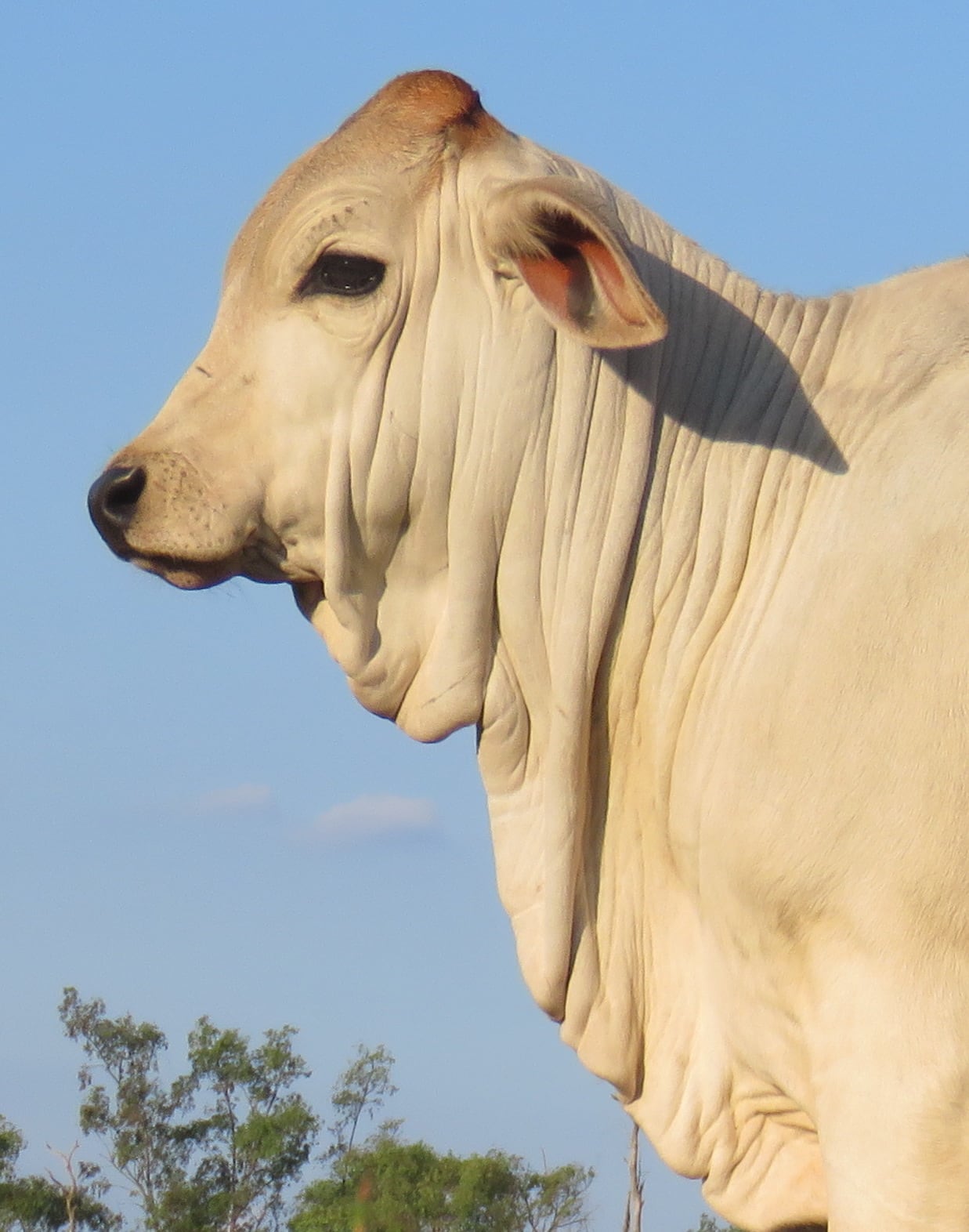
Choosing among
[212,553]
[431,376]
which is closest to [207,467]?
[212,553]

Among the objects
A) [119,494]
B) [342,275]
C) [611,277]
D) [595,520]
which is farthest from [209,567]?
[611,277]

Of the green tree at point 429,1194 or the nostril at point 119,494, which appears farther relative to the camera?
the green tree at point 429,1194

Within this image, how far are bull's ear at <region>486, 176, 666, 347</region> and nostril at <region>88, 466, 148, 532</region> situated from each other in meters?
0.90

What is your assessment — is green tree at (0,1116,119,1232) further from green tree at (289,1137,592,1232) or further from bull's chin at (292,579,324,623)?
bull's chin at (292,579,324,623)

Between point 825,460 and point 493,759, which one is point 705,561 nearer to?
point 825,460

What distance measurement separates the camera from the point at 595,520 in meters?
4.36

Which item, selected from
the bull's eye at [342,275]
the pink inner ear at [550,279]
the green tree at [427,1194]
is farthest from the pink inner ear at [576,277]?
the green tree at [427,1194]

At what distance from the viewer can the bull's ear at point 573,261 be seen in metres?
4.08

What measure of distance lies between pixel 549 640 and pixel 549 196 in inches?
35.3

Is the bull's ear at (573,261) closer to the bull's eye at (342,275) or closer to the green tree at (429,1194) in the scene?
the bull's eye at (342,275)

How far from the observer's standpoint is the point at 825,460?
4105mm

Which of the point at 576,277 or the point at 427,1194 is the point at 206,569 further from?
the point at 427,1194

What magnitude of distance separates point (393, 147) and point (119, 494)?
3.11 ft

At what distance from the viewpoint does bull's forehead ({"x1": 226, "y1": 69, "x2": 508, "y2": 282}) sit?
→ 457 centimetres
